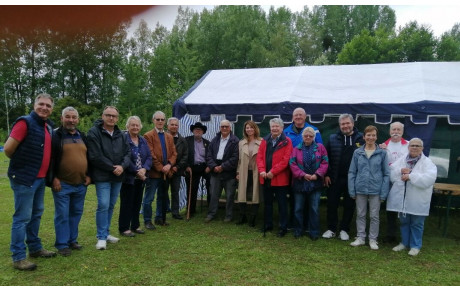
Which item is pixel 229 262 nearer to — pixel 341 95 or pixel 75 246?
pixel 75 246

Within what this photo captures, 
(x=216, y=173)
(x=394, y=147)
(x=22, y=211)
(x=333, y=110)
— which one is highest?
(x=333, y=110)

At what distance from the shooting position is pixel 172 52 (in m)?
28.6

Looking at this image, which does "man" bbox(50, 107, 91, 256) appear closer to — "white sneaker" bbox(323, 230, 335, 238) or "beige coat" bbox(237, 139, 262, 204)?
"beige coat" bbox(237, 139, 262, 204)

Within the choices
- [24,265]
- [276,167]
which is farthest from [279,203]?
[24,265]

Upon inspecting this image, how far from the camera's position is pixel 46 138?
3.61 m

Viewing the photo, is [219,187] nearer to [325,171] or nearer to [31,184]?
[325,171]

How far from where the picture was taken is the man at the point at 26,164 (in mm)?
3391

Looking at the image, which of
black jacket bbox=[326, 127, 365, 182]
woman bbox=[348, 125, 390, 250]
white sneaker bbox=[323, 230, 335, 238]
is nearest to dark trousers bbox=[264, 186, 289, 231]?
white sneaker bbox=[323, 230, 335, 238]

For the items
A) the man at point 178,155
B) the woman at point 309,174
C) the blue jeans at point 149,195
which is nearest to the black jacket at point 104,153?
the blue jeans at point 149,195

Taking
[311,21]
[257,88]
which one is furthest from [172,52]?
[257,88]

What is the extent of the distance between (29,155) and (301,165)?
3.13 metres

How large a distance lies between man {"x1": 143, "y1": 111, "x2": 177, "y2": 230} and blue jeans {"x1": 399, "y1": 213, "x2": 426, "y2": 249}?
3.16m

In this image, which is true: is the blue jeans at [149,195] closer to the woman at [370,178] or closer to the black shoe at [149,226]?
the black shoe at [149,226]

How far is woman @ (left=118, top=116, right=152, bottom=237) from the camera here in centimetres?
457
